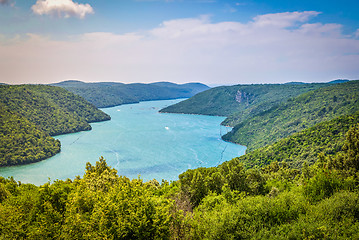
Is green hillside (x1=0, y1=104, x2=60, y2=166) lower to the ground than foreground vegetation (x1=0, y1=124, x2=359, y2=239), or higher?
lower

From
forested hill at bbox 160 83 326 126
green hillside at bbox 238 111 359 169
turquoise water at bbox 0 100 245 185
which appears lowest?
turquoise water at bbox 0 100 245 185

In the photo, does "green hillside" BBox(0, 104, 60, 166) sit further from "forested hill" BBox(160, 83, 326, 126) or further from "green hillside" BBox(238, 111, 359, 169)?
"forested hill" BBox(160, 83, 326, 126)

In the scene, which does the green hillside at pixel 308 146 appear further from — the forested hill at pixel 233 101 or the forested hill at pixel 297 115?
the forested hill at pixel 233 101

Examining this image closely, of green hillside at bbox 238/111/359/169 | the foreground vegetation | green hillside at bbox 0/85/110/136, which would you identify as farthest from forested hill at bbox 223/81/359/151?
green hillside at bbox 0/85/110/136

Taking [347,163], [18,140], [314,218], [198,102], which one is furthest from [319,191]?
[198,102]

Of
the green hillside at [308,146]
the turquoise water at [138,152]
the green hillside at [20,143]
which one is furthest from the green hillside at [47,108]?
the green hillside at [308,146]

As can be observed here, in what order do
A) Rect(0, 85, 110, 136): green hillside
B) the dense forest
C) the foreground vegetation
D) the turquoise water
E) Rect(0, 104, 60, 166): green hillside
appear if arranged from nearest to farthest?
the foreground vegetation, the turquoise water, Rect(0, 104, 60, 166): green hillside, the dense forest, Rect(0, 85, 110, 136): green hillside

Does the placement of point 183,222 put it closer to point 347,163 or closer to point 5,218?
point 5,218
